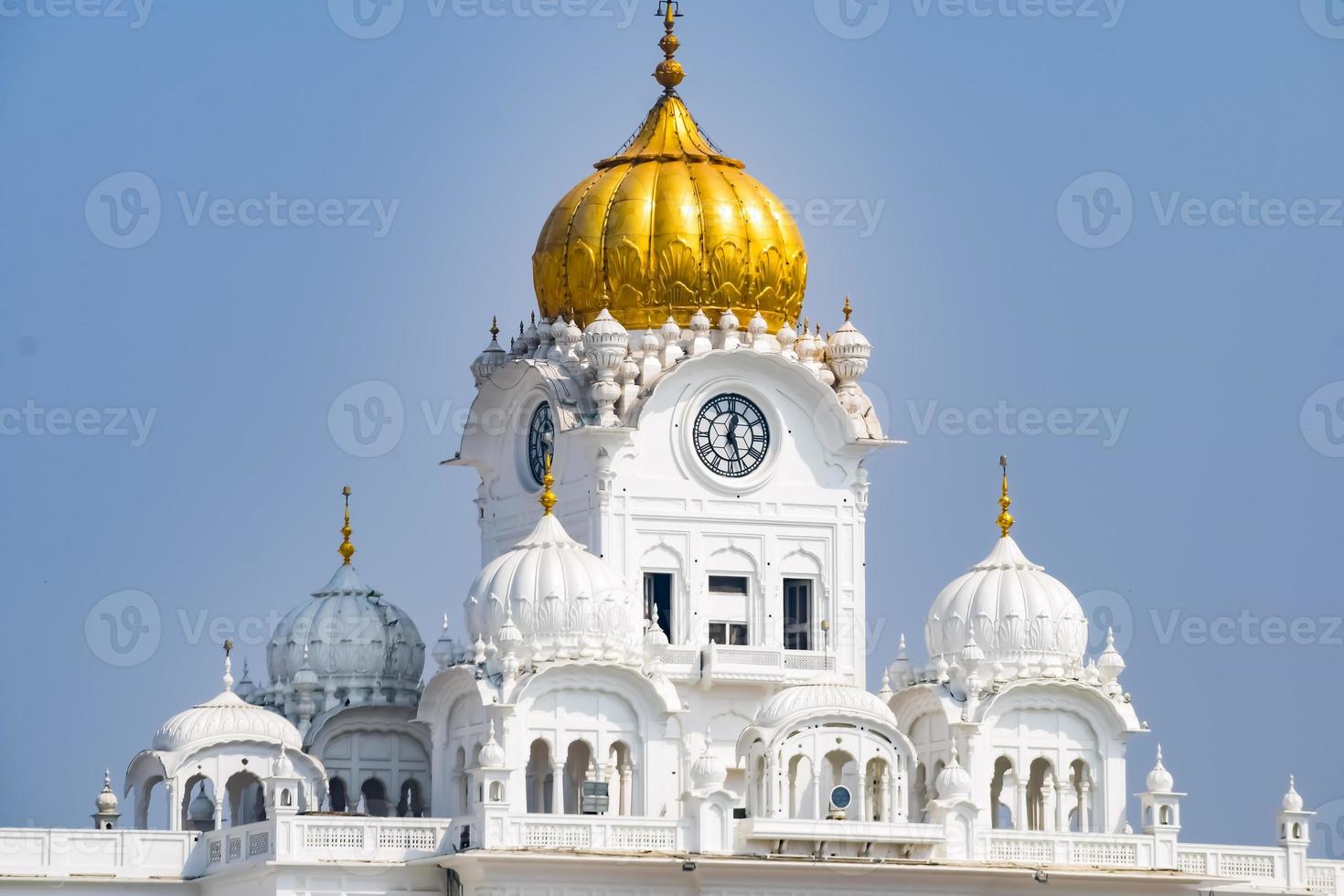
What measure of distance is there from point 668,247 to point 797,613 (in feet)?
26.4

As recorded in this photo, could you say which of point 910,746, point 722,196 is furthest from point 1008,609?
point 722,196

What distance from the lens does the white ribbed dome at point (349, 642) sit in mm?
91875

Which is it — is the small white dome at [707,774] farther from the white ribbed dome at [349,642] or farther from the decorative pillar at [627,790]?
the white ribbed dome at [349,642]

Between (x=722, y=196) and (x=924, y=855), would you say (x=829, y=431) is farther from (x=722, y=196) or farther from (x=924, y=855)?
(x=924, y=855)

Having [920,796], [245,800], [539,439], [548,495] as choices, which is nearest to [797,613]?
[920,796]

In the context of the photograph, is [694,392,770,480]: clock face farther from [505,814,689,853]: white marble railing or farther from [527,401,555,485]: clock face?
[505,814,689,853]: white marble railing

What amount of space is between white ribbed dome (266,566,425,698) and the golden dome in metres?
7.26

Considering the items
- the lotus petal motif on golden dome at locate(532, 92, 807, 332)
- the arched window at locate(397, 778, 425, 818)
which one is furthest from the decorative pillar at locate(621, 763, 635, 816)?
the lotus petal motif on golden dome at locate(532, 92, 807, 332)

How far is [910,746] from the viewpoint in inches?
3371

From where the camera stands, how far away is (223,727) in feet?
290

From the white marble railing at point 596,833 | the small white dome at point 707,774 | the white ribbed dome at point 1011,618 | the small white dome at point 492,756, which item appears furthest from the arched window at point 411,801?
the white ribbed dome at point 1011,618

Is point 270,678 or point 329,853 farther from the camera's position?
point 270,678

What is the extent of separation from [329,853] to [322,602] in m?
9.67

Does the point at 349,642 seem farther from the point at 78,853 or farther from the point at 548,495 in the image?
the point at 78,853
